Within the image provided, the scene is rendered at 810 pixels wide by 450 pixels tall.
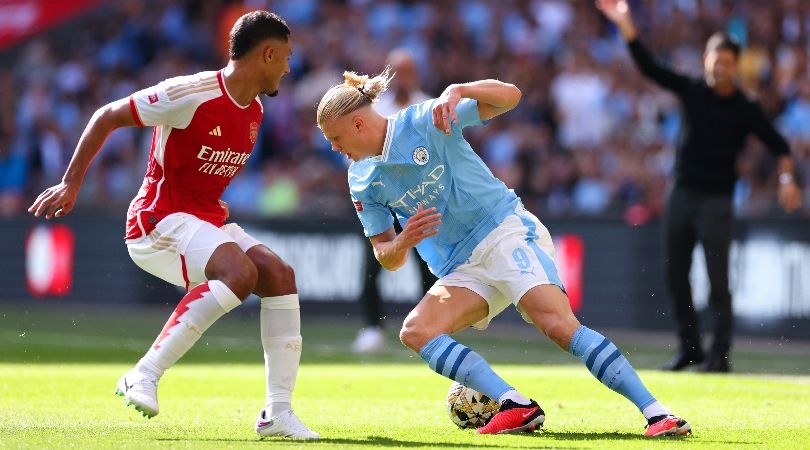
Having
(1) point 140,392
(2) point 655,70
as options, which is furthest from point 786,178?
(1) point 140,392

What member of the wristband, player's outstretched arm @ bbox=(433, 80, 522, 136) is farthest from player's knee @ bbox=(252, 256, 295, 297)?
the wristband

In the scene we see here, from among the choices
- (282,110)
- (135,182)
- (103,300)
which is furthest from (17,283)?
(282,110)

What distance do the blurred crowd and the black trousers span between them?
2.78 m

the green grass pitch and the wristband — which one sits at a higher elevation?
the wristband

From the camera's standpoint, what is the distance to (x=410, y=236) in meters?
6.80

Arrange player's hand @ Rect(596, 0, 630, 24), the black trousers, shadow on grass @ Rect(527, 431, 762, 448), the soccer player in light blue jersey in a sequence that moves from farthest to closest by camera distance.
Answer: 1. the black trousers
2. player's hand @ Rect(596, 0, 630, 24)
3. the soccer player in light blue jersey
4. shadow on grass @ Rect(527, 431, 762, 448)

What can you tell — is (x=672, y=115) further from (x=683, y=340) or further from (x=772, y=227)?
(x=683, y=340)

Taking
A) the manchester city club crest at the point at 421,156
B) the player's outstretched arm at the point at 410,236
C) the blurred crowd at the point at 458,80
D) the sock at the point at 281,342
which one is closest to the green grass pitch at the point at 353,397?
the sock at the point at 281,342

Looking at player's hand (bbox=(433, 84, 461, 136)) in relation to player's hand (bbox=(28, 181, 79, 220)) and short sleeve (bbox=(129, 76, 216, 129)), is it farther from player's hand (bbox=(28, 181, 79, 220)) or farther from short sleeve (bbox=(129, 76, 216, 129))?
player's hand (bbox=(28, 181, 79, 220))

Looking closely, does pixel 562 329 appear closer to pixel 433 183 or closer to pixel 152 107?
pixel 433 183

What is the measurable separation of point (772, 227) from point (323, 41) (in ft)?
→ 28.6

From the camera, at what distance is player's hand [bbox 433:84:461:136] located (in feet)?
22.2

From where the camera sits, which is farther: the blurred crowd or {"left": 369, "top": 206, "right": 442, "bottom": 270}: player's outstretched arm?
the blurred crowd

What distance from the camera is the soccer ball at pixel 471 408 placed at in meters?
7.35
